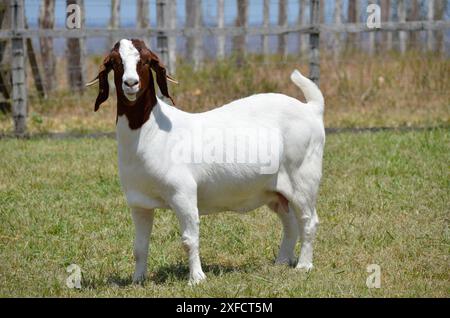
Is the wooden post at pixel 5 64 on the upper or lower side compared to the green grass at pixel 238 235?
upper

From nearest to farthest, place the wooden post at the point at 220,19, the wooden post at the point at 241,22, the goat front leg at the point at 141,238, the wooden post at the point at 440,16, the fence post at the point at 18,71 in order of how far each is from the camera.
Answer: the goat front leg at the point at 141,238 < the fence post at the point at 18,71 < the wooden post at the point at 440,16 < the wooden post at the point at 241,22 < the wooden post at the point at 220,19

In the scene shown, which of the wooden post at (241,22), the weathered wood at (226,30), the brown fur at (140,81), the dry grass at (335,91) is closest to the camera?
the brown fur at (140,81)

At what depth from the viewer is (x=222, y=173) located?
5918 millimetres

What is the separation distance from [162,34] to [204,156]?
288 inches

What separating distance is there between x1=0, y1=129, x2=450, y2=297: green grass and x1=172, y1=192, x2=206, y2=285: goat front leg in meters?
0.11

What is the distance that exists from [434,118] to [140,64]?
8.70 m

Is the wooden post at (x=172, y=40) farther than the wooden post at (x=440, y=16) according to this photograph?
Yes

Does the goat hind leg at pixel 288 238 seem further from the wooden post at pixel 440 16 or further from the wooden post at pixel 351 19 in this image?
the wooden post at pixel 351 19

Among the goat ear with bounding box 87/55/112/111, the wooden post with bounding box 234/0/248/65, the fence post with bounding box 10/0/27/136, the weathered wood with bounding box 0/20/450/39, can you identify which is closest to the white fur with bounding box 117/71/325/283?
the goat ear with bounding box 87/55/112/111

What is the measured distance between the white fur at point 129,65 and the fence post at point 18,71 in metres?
7.70

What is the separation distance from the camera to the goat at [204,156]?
5664 millimetres

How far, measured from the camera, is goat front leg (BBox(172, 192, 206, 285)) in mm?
5691

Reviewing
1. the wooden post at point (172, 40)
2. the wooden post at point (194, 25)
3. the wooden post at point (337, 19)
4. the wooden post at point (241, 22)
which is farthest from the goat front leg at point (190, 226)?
the wooden post at point (194, 25)
